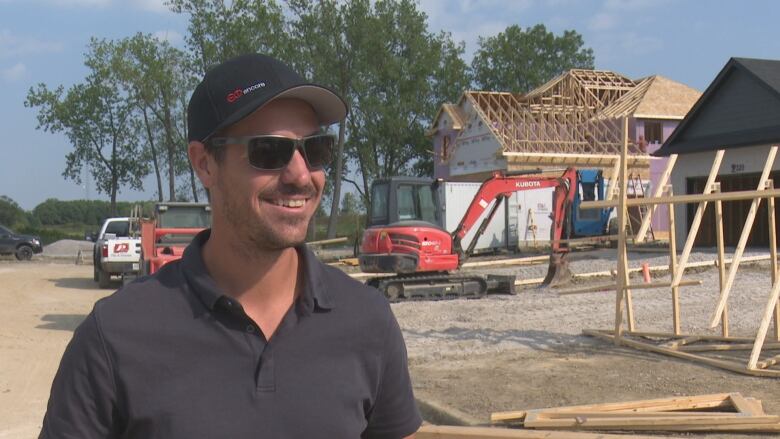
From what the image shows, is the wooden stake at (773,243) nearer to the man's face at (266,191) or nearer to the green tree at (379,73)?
the man's face at (266,191)

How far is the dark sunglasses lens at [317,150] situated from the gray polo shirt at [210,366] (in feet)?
1.01

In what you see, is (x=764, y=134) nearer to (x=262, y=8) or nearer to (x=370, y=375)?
(x=370, y=375)

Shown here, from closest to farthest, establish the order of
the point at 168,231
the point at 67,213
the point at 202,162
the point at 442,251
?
the point at 202,162 < the point at 168,231 < the point at 442,251 < the point at 67,213

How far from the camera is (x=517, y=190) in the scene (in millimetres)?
19266

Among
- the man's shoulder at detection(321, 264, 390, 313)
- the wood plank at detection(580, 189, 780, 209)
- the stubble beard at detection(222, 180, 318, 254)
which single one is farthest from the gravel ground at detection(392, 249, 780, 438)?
the stubble beard at detection(222, 180, 318, 254)

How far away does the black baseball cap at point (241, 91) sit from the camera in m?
2.14

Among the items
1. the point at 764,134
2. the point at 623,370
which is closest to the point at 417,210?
the point at 764,134

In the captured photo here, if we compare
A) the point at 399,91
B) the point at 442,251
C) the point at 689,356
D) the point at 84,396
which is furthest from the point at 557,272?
the point at 399,91

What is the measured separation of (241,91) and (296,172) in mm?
269

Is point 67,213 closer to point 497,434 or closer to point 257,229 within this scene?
point 497,434

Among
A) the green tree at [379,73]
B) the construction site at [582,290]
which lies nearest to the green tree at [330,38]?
the green tree at [379,73]

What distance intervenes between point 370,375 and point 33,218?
106 metres

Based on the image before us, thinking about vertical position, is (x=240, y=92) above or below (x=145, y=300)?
above

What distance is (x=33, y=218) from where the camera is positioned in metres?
99.3
